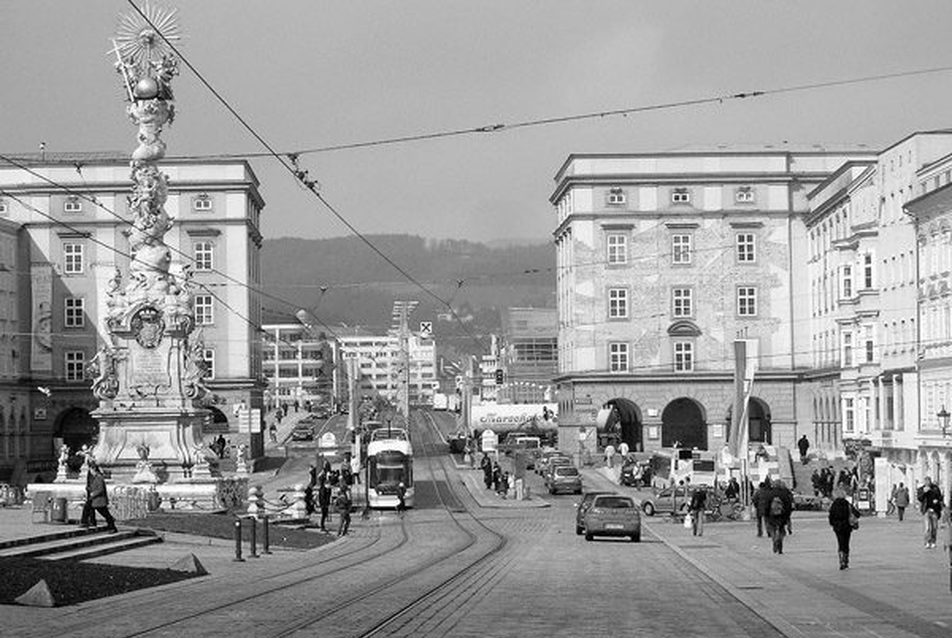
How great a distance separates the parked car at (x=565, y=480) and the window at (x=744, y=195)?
94.0 feet

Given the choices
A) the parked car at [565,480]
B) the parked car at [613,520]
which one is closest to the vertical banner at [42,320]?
the parked car at [565,480]

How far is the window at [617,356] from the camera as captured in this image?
112688mm

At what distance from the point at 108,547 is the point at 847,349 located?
190 ft

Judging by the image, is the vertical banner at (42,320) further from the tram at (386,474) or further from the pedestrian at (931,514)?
the pedestrian at (931,514)

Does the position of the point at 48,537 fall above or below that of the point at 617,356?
below

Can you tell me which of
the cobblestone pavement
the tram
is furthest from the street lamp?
the tram

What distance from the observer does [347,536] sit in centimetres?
5466

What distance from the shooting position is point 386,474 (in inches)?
2928

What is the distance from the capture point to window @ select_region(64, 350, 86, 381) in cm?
11250

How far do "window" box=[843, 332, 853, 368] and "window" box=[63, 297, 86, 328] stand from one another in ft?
157

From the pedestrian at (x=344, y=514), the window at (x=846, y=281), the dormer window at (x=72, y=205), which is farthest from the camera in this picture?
the dormer window at (x=72, y=205)

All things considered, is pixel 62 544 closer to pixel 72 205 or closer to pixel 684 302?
pixel 684 302

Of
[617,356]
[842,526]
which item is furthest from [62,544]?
[617,356]

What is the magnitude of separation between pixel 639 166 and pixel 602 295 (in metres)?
8.15
